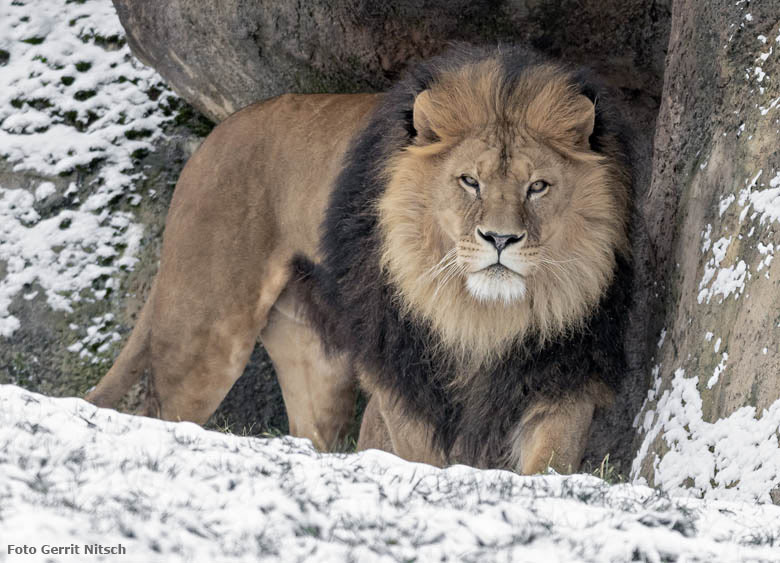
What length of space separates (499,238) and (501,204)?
0.14 meters

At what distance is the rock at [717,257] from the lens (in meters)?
3.29

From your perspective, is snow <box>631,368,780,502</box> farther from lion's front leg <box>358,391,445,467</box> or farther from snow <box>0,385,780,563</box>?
lion's front leg <box>358,391,445,467</box>

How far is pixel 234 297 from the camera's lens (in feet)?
17.4

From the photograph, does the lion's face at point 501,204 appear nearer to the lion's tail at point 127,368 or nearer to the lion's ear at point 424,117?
the lion's ear at point 424,117

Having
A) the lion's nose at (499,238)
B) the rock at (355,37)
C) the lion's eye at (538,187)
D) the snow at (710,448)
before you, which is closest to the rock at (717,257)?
the snow at (710,448)

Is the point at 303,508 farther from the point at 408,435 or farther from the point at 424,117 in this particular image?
the point at 408,435

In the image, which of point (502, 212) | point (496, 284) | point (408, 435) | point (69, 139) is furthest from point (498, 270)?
point (69, 139)

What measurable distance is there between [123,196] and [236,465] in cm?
401

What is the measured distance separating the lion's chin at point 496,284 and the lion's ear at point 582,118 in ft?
1.94

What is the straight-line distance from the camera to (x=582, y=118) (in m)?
3.82

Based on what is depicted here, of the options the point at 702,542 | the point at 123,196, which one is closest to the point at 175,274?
the point at 123,196

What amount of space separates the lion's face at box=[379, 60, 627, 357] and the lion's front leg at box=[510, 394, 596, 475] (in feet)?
0.92

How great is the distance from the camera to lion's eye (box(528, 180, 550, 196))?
370cm

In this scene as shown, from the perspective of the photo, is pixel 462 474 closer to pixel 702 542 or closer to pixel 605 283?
pixel 702 542
